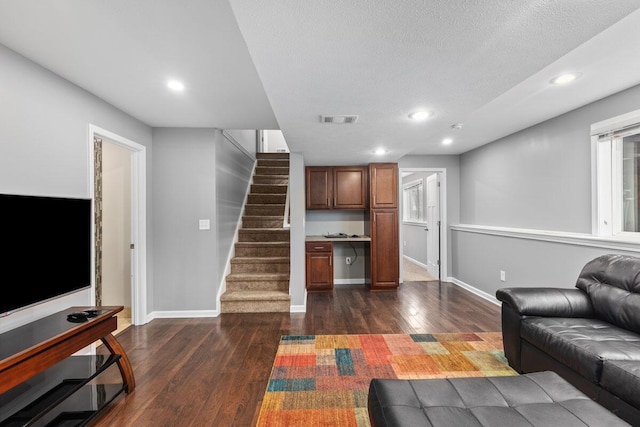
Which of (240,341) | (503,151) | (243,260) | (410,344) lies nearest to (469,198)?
(503,151)

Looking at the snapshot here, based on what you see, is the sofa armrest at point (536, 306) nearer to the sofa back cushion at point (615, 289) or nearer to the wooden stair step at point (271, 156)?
the sofa back cushion at point (615, 289)

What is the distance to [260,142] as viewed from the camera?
696 cm

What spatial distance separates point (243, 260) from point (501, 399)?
3.67m

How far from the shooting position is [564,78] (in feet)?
7.82

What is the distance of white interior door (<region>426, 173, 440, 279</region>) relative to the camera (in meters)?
5.64

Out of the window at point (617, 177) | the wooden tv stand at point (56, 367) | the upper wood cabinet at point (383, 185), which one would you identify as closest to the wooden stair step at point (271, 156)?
the upper wood cabinet at point (383, 185)

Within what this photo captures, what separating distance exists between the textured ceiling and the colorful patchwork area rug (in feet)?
6.87

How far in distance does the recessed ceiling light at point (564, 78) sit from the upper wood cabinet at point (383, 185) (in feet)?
8.63

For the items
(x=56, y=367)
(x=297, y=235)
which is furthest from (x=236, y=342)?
(x=297, y=235)

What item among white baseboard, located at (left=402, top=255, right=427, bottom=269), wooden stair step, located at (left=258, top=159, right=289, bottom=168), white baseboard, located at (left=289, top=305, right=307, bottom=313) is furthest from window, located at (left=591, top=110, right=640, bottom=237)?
wooden stair step, located at (left=258, top=159, right=289, bottom=168)

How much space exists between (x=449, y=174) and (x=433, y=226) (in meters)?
1.08

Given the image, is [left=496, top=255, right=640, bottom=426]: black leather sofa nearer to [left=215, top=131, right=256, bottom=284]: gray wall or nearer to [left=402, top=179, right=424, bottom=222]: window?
[left=215, top=131, right=256, bottom=284]: gray wall

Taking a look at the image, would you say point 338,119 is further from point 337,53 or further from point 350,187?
point 350,187

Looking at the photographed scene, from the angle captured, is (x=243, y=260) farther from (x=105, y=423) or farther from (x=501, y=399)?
(x=501, y=399)
